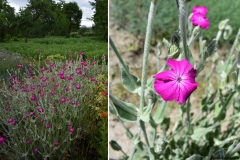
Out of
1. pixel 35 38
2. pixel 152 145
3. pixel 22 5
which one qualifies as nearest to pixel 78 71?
pixel 35 38

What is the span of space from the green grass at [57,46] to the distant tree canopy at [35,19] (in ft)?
0.09

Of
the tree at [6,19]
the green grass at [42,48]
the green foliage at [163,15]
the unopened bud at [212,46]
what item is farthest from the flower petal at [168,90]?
the green foliage at [163,15]

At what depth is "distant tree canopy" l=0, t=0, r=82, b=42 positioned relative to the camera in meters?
1.19

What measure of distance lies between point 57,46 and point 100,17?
22 centimetres

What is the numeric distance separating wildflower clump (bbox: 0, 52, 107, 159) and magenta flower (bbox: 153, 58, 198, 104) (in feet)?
1.83

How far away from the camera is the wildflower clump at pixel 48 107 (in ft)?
3.75

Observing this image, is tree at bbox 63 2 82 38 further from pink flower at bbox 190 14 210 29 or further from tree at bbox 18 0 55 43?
pink flower at bbox 190 14 210 29

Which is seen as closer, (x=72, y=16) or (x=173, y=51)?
(x=173, y=51)

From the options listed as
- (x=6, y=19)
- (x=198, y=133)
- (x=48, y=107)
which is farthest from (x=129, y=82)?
(x=6, y=19)

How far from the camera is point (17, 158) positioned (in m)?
1.16

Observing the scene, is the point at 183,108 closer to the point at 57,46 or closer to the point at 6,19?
the point at 57,46

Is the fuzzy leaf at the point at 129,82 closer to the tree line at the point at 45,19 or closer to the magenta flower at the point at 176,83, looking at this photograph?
the magenta flower at the point at 176,83

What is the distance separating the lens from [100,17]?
1280mm

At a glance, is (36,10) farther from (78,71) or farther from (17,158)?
(17,158)
